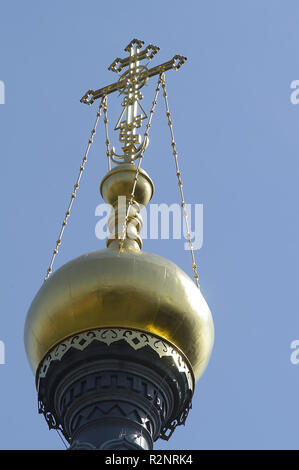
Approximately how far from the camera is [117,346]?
1346cm

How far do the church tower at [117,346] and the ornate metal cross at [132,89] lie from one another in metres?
Answer: 2.33

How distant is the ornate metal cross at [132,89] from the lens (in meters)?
16.3

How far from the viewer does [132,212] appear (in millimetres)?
15219

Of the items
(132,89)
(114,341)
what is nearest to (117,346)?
(114,341)

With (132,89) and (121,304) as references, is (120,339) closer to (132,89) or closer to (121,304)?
(121,304)

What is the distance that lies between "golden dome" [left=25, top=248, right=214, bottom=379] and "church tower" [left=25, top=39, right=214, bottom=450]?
0.01 metres

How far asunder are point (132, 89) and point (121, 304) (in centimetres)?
411

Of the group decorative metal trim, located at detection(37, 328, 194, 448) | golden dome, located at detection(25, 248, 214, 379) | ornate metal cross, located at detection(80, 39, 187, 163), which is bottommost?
decorative metal trim, located at detection(37, 328, 194, 448)

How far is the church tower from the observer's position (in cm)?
1328

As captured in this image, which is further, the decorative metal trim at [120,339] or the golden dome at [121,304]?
the golden dome at [121,304]

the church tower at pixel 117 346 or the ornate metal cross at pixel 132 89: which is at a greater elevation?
the ornate metal cross at pixel 132 89

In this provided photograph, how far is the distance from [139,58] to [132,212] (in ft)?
8.86

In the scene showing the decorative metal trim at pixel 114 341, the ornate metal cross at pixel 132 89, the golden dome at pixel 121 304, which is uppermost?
the ornate metal cross at pixel 132 89
